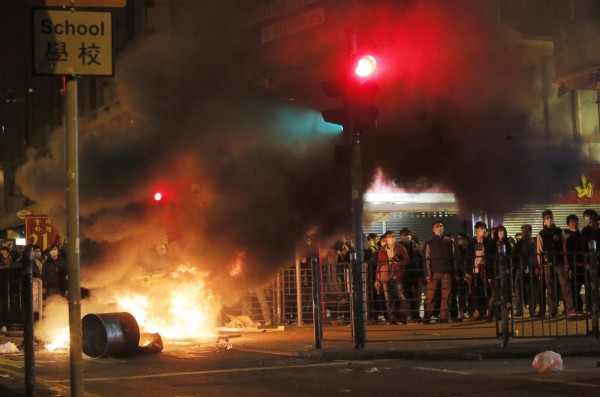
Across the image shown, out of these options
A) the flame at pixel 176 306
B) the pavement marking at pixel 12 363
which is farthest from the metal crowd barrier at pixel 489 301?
the pavement marking at pixel 12 363

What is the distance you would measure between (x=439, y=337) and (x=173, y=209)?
18.2ft

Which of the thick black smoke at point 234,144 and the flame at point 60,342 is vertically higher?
the thick black smoke at point 234,144

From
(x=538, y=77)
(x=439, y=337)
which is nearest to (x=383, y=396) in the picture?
(x=439, y=337)

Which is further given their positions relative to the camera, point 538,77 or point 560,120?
point 560,120

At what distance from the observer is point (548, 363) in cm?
799

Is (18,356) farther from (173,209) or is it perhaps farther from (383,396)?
(383,396)

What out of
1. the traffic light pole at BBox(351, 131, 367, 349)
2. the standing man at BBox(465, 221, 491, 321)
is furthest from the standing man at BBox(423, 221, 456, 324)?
the traffic light pole at BBox(351, 131, 367, 349)

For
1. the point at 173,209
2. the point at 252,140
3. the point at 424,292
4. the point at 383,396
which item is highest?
A: the point at 252,140

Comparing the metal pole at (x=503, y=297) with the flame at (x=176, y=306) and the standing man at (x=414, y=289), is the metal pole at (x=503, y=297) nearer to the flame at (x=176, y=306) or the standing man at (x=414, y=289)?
the standing man at (x=414, y=289)

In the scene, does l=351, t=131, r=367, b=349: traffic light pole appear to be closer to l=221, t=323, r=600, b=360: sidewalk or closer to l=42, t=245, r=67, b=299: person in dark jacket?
l=221, t=323, r=600, b=360: sidewalk

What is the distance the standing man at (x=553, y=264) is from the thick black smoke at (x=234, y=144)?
319 cm

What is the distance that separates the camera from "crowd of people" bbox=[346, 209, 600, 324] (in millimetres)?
10126

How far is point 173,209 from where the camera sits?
14.4 meters

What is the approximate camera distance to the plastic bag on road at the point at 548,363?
7996 mm
